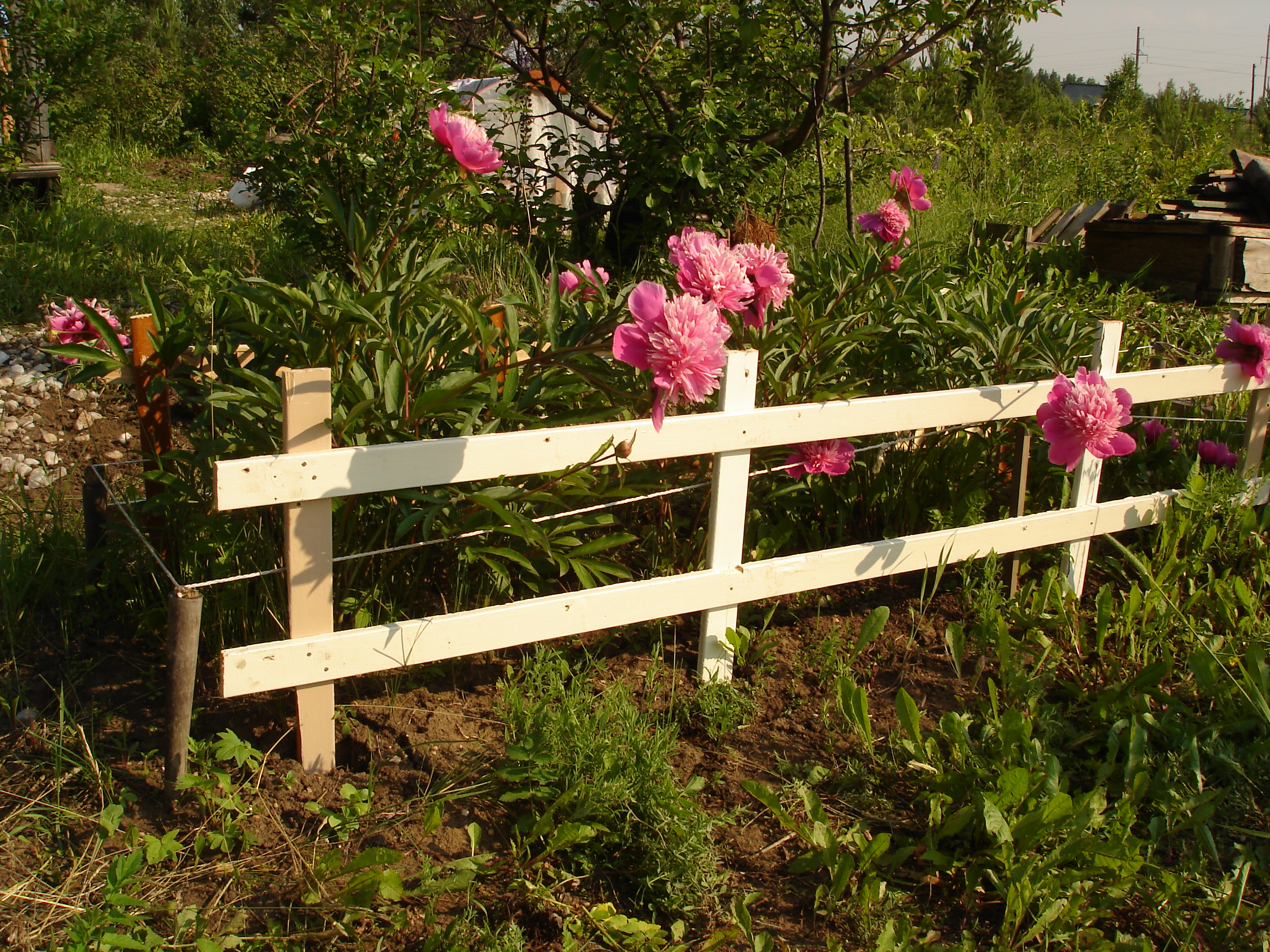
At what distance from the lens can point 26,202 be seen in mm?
6496

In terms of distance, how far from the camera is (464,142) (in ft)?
6.61

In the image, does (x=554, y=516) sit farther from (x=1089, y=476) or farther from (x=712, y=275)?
(x=1089, y=476)

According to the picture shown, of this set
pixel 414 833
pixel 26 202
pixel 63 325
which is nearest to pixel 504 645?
pixel 414 833

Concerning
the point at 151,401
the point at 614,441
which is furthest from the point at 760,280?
the point at 151,401

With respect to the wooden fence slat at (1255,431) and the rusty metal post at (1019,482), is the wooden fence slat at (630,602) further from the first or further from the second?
the wooden fence slat at (1255,431)

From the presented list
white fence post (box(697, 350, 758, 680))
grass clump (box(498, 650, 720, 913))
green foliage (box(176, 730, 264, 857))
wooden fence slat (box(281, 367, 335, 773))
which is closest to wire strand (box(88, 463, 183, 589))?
wooden fence slat (box(281, 367, 335, 773))

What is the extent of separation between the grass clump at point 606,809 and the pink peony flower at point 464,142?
3.89 feet

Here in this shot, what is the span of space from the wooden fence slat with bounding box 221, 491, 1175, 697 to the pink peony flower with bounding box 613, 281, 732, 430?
694 millimetres

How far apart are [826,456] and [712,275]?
89cm

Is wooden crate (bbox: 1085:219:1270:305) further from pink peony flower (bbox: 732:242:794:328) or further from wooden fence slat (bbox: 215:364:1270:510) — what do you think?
pink peony flower (bbox: 732:242:794:328)

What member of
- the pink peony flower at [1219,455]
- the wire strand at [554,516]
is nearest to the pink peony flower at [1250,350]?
the pink peony flower at [1219,455]

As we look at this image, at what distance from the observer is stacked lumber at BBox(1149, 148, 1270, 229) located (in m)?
5.96

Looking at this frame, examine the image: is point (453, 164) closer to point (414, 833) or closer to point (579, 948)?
point (414, 833)

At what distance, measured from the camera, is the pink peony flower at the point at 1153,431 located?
11.8ft
